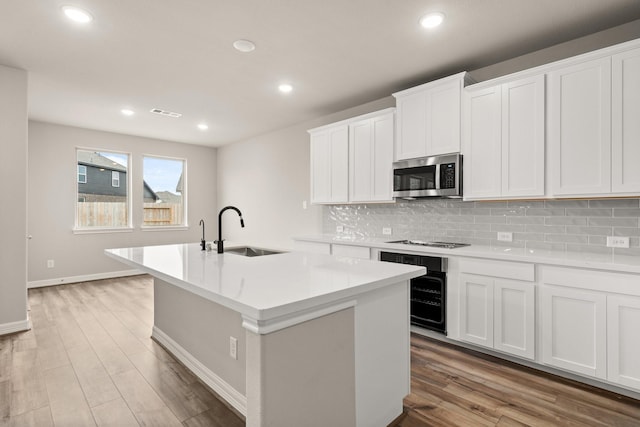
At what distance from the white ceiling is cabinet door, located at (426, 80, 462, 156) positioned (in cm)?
27

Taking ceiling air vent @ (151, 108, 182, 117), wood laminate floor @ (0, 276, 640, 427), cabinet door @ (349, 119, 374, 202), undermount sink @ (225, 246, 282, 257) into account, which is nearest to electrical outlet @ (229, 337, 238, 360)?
wood laminate floor @ (0, 276, 640, 427)

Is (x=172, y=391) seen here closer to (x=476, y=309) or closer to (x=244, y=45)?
(x=476, y=309)

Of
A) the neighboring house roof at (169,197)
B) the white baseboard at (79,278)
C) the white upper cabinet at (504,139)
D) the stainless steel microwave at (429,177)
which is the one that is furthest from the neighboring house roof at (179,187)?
the white upper cabinet at (504,139)

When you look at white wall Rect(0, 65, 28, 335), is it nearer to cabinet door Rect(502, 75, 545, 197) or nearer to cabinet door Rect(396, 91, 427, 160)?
cabinet door Rect(396, 91, 427, 160)

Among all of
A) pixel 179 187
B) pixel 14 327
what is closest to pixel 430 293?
pixel 14 327

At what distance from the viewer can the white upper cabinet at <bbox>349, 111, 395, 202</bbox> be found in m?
3.66

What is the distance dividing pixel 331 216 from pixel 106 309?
9.99 feet

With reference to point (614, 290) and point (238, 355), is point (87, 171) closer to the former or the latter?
point (238, 355)

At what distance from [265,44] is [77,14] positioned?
132 centimetres

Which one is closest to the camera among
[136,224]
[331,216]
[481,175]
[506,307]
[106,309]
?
[506,307]

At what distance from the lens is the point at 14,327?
3.32 m

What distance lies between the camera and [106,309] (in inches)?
159

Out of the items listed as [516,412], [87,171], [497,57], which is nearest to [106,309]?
[87,171]

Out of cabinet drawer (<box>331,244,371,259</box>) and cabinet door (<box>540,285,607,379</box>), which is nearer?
cabinet door (<box>540,285,607,379</box>)
